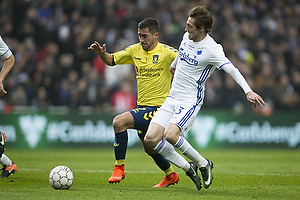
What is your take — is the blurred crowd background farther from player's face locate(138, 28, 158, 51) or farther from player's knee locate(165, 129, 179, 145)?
player's knee locate(165, 129, 179, 145)

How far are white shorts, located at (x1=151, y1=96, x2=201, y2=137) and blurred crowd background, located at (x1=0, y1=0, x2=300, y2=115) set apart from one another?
8.50 m

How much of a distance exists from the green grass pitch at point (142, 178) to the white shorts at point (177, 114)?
3.06 ft

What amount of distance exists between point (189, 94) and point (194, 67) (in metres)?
0.39

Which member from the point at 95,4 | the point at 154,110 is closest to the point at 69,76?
the point at 95,4

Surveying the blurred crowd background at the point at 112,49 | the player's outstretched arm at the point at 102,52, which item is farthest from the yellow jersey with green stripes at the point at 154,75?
the blurred crowd background at the point at 112,49

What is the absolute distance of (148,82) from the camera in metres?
7.98

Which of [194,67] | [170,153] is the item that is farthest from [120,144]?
[194,67]

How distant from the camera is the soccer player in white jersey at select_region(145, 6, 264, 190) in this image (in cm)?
699

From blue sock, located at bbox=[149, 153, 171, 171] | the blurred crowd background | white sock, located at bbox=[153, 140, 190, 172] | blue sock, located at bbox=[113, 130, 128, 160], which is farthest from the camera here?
the blurred crowd background

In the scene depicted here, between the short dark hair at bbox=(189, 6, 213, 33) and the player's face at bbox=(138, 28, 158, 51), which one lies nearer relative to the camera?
the short dark hair at bbox=(189, 6, 213, 33)

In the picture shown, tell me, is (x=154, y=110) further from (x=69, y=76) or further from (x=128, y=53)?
(x=69, y=76)

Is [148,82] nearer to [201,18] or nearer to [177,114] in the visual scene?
[177,114]

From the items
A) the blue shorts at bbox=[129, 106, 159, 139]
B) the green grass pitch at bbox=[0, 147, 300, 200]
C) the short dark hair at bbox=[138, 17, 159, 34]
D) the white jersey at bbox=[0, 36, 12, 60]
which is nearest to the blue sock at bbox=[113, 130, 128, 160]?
the blue shorts at bbox=[129, 106, 159, 139]

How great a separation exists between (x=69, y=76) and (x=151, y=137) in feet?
31.3
